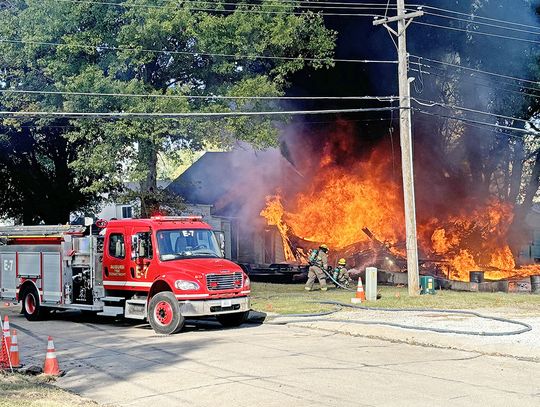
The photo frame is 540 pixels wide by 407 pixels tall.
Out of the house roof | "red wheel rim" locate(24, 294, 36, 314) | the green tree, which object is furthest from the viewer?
the house roof

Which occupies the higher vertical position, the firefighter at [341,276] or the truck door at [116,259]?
the truck door at [116,259]

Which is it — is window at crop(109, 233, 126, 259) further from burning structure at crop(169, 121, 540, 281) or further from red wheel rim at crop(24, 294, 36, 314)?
burning structure at crop(169, 121, 540, 281)

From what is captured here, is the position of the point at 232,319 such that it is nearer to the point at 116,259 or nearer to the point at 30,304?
the point at 116,259

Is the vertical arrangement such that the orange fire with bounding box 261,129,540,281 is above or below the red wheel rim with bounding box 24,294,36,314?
above

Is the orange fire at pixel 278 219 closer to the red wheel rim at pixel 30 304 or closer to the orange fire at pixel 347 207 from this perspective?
the orange fire at pixel 347 207

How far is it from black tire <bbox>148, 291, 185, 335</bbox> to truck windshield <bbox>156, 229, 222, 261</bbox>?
0.95 meters

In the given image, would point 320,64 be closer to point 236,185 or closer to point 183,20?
point 183,20

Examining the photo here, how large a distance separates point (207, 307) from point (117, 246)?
3.05 metres

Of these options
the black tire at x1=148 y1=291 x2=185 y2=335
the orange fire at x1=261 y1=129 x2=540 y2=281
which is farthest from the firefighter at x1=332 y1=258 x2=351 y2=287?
the black tire at x1=148 y1=291 x2=185 y2=335

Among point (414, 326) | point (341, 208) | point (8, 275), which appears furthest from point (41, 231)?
point (341, 208)

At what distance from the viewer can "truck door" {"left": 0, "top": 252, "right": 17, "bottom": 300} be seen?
1952 centimetres

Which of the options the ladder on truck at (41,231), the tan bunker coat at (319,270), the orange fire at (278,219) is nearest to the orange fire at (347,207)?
the orange fire at (278,219)

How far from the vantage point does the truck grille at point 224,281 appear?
50.0 ft

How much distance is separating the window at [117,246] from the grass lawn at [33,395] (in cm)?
640
